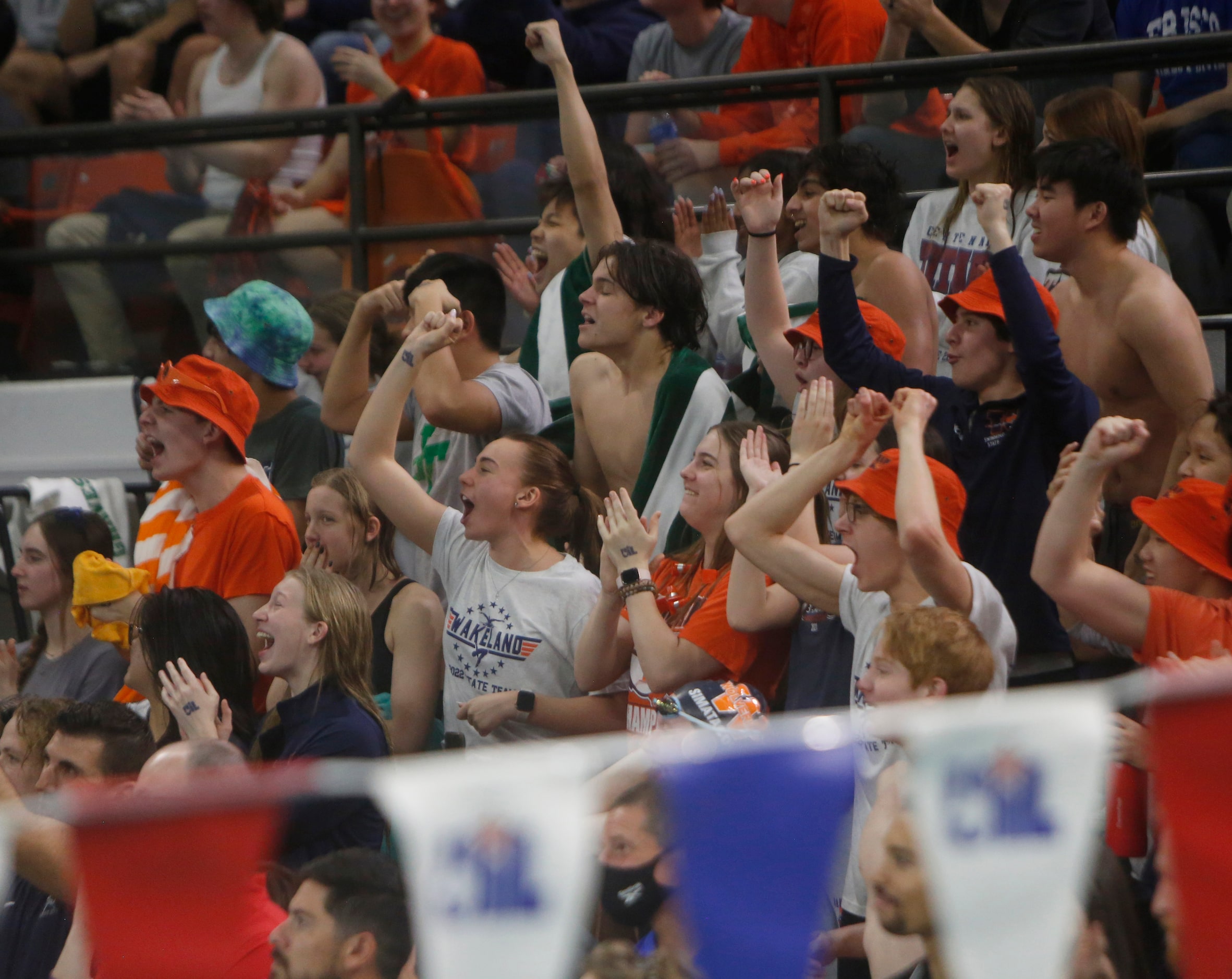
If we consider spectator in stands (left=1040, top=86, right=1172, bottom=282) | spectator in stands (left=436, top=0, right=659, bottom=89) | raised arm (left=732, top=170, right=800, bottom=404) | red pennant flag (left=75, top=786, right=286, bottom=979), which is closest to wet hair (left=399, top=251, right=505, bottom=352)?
raised arm (left=732, top=170, right=800, bottom=404)

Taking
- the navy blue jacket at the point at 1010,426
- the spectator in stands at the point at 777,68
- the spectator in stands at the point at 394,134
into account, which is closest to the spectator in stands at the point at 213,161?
the spectator in stands at the point at 394,134

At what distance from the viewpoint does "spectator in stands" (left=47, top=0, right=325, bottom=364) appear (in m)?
6.68

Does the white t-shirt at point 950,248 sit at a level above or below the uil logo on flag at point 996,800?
above

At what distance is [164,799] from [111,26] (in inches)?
269

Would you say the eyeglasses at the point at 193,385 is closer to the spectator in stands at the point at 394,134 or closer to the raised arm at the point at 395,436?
the raised arm at the point at 395,436

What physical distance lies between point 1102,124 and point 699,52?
5.89 feet

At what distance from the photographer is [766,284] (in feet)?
15.1

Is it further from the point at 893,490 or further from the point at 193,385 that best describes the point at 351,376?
the point at 893,490

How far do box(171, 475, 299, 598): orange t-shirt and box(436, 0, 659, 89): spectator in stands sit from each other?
2693 millimetres

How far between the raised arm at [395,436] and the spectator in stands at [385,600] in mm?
187

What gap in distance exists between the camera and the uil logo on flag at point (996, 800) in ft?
6.78

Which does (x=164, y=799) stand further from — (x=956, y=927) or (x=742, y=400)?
(x=742, y=400)

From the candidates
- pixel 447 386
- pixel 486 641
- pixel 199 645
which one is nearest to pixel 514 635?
pixel 486 641

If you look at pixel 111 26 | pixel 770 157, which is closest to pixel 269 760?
pixel 770 157
